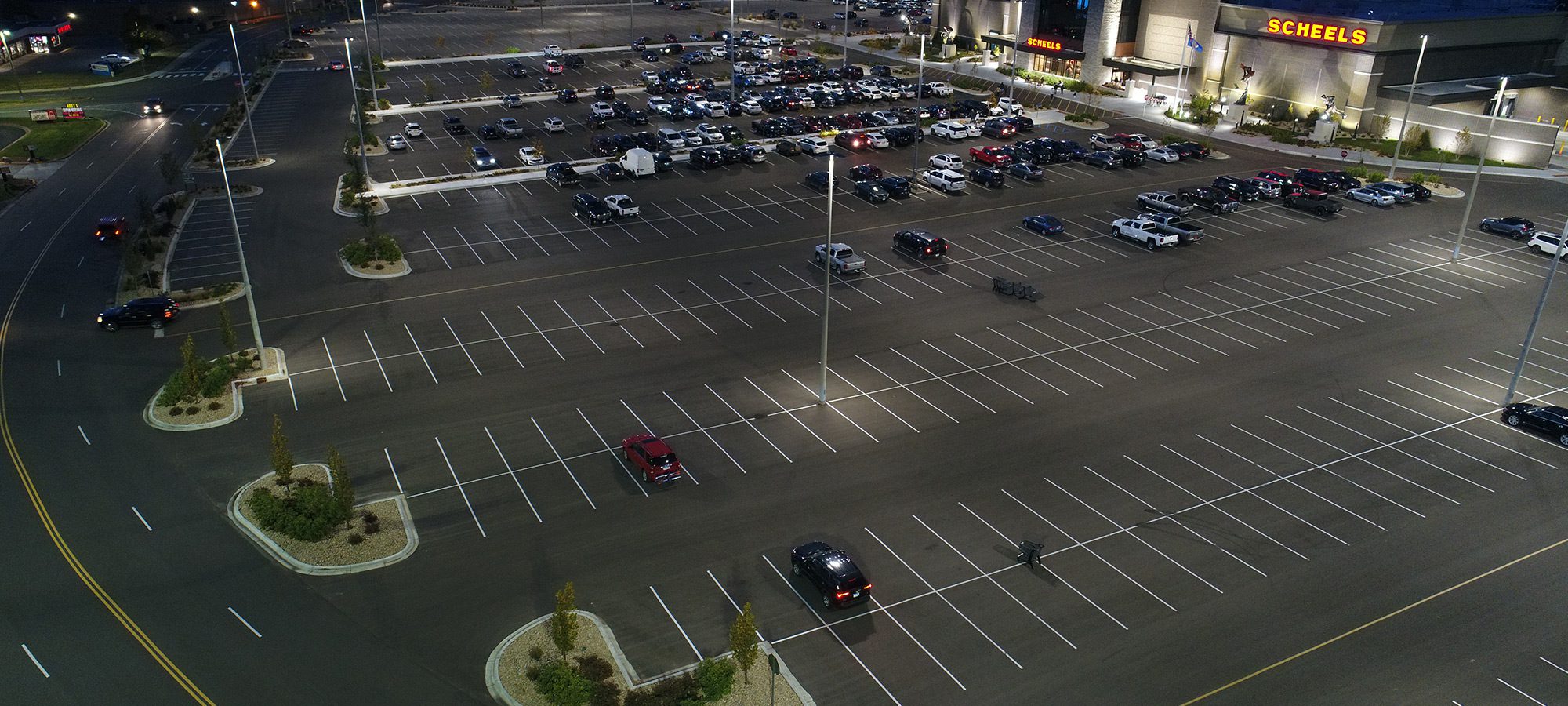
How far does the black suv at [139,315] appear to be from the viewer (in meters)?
47.4

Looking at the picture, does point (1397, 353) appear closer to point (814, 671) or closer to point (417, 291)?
point (814, 671)

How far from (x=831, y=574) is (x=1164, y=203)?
158 ft

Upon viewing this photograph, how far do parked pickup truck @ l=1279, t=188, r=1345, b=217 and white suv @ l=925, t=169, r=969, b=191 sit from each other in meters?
22.7

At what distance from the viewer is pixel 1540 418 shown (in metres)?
39.5

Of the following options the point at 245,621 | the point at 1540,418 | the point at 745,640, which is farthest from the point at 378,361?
the point at 1540,418

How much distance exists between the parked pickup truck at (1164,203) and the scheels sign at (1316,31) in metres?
35.1

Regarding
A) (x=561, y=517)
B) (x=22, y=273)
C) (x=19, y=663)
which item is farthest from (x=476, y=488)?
(x=22, y=273)

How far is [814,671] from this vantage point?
26.8 m

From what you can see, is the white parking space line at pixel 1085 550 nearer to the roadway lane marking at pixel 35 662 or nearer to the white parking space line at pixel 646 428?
the white parking space line at pixel 646 428

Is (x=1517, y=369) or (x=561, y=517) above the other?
(x=1517, y=369)

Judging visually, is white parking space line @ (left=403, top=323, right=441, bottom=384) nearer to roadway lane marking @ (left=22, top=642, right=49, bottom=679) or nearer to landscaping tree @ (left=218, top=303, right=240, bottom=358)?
landscaping tree @ (left=218, top=303, right=240, bottom=358)

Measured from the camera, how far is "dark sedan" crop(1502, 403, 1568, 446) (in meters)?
39.1

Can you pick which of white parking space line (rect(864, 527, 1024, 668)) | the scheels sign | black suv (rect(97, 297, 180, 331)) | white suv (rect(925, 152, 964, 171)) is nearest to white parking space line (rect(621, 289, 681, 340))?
white parking space line (rect(864, 527, 1024, 668))

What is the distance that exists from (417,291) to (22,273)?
74.1ft
